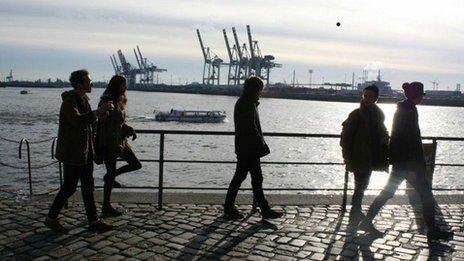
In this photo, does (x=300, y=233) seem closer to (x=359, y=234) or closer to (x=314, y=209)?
(x=359, y=234)

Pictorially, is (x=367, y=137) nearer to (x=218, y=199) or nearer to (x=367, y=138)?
(x=367, y=138)

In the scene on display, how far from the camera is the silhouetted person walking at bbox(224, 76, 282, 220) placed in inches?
227

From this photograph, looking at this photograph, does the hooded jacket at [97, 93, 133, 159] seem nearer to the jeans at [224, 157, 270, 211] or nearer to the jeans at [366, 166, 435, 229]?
the jeans at [224, 157, 270, 211]

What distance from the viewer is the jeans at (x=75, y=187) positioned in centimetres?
516

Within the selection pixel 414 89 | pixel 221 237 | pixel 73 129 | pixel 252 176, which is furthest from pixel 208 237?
pixel 414 89

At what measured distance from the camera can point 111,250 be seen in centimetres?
475

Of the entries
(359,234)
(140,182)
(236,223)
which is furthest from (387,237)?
(140,182)

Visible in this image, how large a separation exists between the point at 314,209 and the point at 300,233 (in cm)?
124

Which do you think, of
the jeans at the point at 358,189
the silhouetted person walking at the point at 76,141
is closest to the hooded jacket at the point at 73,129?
the silhouetted person walking at the point at 76,141

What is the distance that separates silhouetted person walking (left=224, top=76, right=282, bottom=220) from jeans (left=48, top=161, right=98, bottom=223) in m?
1.68

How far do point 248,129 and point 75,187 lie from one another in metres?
2.04

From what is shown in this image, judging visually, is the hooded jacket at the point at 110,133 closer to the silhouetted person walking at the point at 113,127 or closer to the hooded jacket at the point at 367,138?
the silhouetted person walking at the point at 113,127

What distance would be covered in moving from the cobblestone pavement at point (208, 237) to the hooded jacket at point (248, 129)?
34.1 inches

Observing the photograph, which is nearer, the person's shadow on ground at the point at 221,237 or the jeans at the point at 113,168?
the person's shadow on ground at the point at 221,237
